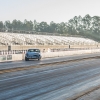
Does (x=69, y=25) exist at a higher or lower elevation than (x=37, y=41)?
higher

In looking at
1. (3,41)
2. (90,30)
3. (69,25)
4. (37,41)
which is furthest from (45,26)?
(3,41)

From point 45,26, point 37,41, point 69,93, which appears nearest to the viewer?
point 69,93

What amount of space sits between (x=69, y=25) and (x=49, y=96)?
18939cm

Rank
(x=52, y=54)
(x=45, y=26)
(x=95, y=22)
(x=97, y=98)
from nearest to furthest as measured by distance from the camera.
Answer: (x=97, y=98), (x=52, y=54), (x=45, y=26), (x=95, y=22)

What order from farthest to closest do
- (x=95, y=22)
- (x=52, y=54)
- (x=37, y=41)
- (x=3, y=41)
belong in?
(x=95, y=22), (x=37, y=41), (x=3, y=41), (x=52, y=54)

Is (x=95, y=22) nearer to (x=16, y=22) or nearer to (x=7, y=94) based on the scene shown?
(x=16, y=22)

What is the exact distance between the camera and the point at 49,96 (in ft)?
38.1

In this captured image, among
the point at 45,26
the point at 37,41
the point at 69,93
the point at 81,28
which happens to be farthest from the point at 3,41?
the point at 81,28

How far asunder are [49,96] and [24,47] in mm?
45888

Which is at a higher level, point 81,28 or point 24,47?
point 81,28

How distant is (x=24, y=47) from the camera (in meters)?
57.1

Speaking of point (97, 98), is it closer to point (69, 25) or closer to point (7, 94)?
point (7, 94)

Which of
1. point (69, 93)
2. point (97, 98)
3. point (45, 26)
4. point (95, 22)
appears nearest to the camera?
point (97, 98)

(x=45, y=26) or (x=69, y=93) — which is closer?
(x=69, y=93)
